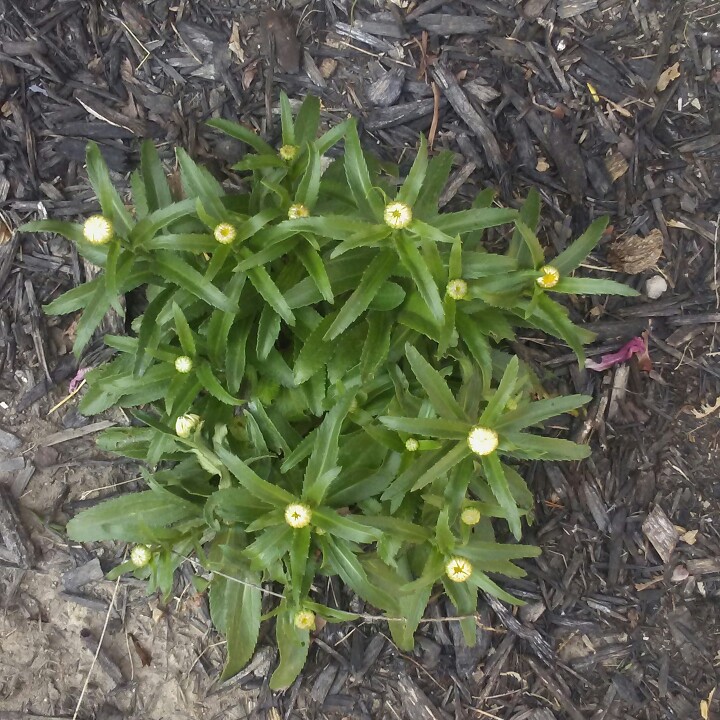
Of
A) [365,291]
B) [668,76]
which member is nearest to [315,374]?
[365,291]

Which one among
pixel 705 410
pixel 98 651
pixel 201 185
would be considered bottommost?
pixel 98 651

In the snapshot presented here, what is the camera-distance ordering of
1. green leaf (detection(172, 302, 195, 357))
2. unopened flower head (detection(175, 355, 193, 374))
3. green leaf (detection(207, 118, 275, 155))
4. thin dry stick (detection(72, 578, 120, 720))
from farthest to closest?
1. thin dry stick (detection(72, 578, 120, 720))
2. green leaf (detection(207, 118, 275, 155))
3. unopened flower head (detection(175, 355, 193, 374))
4. green leaf (detection(172, 302, 195, 357))

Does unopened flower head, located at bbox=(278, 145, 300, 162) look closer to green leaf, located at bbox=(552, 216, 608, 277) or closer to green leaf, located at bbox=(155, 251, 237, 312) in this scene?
green leaf, located at bbox=(155, 251, 237, 312)

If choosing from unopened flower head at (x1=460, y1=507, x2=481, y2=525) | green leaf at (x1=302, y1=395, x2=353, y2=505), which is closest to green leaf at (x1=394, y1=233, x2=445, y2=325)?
green leaf at (x1=302, y1=395, x2=353, y2=505)

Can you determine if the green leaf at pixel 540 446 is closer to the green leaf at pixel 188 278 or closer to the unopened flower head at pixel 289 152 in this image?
the green leaf at pixel 188 278

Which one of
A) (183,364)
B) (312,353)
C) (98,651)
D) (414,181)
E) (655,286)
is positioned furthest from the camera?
(655,286)

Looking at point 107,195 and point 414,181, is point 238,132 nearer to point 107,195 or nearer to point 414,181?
point 107,195

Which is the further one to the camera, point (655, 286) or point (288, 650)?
point (655, 286)

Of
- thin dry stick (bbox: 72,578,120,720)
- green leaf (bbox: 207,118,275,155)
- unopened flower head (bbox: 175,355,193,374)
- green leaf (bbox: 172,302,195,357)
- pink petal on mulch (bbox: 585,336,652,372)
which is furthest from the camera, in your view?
pink petal on mulch (bbox: 585,336,652,372)
